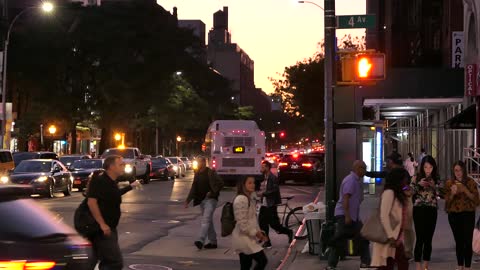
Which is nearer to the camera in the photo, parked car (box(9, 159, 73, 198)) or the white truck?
parked car (box(9, 159, 73, 198))

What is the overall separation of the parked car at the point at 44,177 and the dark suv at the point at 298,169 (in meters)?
13.3

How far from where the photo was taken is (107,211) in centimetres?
830

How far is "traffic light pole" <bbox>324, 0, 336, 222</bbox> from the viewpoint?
40.1ft

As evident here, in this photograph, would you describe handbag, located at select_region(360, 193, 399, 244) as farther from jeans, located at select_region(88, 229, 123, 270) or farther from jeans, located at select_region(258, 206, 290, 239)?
jeans, located at select_region(258, 206, 290, 239)

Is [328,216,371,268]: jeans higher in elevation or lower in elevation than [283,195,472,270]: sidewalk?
higher

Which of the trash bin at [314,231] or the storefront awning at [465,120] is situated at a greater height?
the storefront awning at [465,120]

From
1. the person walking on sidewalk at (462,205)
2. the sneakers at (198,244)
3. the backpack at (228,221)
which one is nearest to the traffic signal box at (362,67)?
the person walking on sidewalk at (462,205)

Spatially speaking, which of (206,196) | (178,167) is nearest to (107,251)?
(206,196)

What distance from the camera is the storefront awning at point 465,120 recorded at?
26.8 meters

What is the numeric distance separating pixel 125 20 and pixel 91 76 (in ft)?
16.5

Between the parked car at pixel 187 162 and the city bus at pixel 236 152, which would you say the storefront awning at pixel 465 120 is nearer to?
the city bus at pixel 236 152

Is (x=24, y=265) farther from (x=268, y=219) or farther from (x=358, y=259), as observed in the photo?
(x=268, y=219)

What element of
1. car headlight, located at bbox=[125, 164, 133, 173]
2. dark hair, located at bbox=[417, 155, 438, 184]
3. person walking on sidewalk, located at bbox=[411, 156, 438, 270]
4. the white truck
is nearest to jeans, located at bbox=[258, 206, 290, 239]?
person walking on sidewalk, located at bbox=[411, 156, 438, 270]

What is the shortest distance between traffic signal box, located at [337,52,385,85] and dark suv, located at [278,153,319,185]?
27930mm
